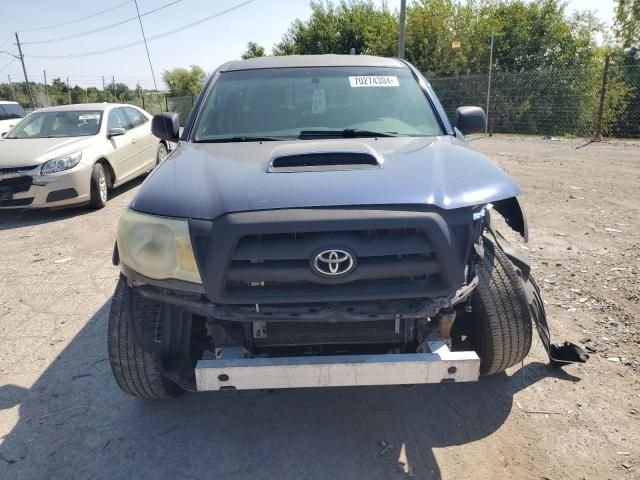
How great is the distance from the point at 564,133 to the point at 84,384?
15647mm

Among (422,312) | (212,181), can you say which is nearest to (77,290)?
(212,181)

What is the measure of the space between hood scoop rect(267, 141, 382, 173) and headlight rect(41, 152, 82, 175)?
5.35m

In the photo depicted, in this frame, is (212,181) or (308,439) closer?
(212,181)

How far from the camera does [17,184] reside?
657cm

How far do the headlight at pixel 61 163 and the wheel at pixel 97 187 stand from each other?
0.28 meters

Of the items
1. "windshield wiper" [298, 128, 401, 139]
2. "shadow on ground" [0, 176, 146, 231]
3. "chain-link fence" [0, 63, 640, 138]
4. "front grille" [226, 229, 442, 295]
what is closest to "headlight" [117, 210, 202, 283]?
"front grille" [226, 229, 442, 295]

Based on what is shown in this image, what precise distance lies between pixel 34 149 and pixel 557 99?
14473 millimetres

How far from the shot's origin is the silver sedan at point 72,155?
655cm

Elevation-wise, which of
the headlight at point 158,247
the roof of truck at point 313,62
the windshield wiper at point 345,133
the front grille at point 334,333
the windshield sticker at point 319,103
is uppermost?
the roof of truck at point 313,62

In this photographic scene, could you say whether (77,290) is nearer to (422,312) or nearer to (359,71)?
(359,71)

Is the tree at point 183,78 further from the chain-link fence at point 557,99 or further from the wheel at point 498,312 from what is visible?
the wheel at point 498,312

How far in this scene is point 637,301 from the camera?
12.5 ft

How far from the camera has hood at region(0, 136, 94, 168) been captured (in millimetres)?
6602

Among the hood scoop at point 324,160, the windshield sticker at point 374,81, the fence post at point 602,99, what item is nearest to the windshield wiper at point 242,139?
the hood scoop at point 324,160
